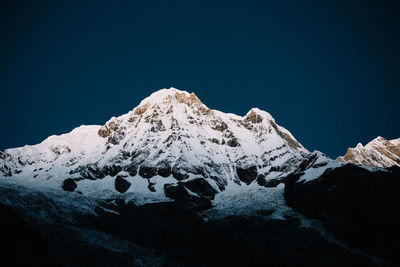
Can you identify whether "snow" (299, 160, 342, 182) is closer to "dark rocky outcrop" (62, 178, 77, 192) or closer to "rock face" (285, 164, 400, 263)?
"rock face" (285, 164, 400, 263)

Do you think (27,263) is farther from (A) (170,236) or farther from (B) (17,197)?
(B) (17,197)

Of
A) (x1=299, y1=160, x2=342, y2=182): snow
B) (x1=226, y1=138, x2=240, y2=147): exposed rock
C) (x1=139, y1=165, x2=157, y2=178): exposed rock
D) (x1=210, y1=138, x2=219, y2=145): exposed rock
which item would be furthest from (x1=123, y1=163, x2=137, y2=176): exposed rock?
(x1=299, y1=160, x2=342, y2=182): snow

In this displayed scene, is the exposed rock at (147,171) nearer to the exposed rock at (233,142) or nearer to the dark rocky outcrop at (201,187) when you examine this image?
the dark rocky outcrop at (201,187)

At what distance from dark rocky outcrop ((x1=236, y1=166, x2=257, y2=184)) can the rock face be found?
127ft

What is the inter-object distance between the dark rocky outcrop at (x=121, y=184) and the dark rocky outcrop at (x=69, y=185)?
2017 cm

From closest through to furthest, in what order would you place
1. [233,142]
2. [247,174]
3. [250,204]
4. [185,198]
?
[250,204]
[185,198]
[247,174]
[233,142]

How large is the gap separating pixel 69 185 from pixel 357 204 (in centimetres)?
12232

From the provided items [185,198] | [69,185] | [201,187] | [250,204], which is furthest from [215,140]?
[69,185]

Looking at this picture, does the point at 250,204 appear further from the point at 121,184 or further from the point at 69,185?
the point at 69,185

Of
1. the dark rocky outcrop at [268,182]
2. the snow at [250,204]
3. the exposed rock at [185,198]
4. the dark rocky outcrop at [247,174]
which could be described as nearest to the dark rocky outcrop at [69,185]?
the exposed rock at [185,198]

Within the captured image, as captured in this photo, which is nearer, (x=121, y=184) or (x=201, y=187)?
(x=201, y=187)

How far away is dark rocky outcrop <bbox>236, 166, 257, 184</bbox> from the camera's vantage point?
6432 inches

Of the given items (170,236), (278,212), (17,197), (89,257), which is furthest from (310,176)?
(17,197)

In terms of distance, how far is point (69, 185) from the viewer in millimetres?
156750
